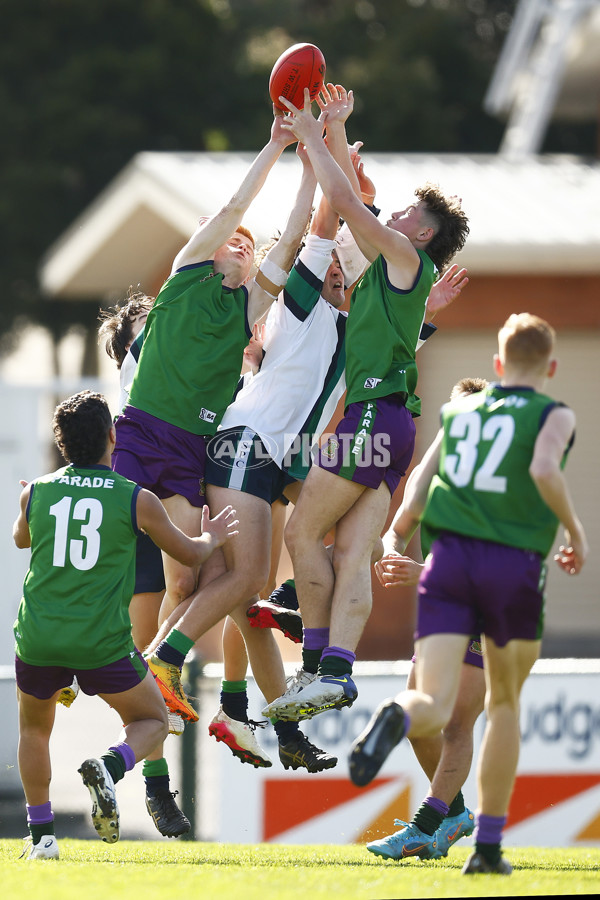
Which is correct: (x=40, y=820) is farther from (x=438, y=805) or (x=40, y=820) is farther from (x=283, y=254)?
(x=283, y=254)

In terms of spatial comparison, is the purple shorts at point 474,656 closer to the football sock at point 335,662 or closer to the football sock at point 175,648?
the football sock at point 335,662

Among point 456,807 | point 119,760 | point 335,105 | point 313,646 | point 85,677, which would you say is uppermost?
point 335,105

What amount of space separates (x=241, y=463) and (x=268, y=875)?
6.18ft

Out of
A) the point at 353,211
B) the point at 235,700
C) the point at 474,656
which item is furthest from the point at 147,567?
the point at 353,211

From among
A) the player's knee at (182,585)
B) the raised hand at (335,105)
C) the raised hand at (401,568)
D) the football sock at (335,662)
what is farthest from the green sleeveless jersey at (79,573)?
the raised hand at (335,105)

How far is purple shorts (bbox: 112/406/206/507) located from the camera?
20.8 ft

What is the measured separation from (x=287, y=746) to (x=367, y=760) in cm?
172

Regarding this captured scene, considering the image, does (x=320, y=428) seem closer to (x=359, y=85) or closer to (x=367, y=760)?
(x=367, y=760)

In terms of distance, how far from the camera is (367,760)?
15.7ft

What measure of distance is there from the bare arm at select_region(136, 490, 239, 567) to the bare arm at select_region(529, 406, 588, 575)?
1.60 meters

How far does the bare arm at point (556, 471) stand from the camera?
16.0ft

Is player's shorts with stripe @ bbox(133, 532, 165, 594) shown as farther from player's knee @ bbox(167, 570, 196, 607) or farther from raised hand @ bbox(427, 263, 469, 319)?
raised hand @ bbox(427, 263, 469, 319)

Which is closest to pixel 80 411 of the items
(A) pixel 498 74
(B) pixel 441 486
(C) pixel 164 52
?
(B) pixel 441 486

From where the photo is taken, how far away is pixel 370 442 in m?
6.06
